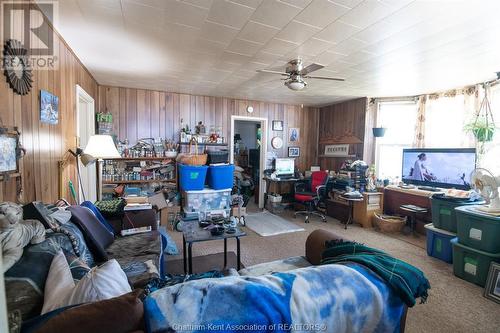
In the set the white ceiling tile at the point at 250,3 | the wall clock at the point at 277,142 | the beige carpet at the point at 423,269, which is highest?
the white ceiling tile at the point at 250,3

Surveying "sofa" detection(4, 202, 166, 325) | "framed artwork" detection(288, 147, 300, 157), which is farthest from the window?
"sofa" detection(4, 202, 166, 325)

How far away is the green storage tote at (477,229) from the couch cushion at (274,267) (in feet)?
6.15

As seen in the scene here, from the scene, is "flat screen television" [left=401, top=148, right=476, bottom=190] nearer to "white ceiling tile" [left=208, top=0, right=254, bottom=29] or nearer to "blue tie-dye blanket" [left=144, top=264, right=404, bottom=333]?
"blue tie-dye blanket" [left=144, top=264, right=404, bottom=333]

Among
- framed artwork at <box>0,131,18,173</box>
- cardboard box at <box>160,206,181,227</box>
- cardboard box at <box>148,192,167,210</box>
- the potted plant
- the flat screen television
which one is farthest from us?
cardboard box at <box>160,206,181,227</box>

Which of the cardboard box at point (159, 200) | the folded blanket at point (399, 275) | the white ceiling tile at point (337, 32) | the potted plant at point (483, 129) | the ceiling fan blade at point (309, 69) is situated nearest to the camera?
the folded blanket at point (399, 275)

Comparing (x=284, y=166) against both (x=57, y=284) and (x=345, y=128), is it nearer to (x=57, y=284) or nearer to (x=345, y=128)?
(x=345, y=128)

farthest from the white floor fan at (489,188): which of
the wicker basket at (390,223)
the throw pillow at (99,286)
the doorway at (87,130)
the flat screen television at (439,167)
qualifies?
the doorway at (87,130)

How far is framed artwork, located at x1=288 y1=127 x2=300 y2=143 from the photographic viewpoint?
5695 mm

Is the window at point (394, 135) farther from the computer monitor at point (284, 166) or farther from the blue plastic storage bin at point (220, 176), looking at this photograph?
the blue plastic storage bin at point (220, 176)

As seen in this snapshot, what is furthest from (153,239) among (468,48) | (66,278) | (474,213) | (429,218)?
(429,218)

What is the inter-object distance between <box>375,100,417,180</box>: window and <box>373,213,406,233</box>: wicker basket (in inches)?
33.0

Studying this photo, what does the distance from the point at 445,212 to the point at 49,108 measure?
169 inches

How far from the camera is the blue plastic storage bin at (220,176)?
431cm

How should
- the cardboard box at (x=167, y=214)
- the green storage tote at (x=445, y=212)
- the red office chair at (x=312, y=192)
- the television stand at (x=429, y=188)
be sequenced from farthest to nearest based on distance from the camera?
1. the red office chair at (x=312, y=192)
2. the cardboard box at (x=167, y=214)
3. the television stand at (x=429, y=188)
4. the green storage tote at (x=445, y=212)
